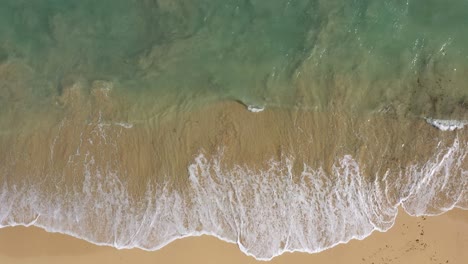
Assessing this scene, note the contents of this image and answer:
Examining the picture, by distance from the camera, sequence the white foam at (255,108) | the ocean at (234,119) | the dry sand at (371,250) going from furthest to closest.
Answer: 1. the white foam at (255,108)
2. the ocean at (234,119)
3. the dry sand at (371,250)

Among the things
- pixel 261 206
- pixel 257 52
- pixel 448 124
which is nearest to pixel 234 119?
pixel 257 52

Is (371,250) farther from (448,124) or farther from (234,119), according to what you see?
(234,119)

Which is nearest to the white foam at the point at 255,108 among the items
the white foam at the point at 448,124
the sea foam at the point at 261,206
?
the sea foam at the point at 261,206

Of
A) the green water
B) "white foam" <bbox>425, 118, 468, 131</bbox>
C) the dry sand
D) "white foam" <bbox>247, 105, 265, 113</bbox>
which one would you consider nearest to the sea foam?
the dry sand

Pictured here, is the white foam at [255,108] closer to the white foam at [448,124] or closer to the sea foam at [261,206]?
the sea foam at [261,206]

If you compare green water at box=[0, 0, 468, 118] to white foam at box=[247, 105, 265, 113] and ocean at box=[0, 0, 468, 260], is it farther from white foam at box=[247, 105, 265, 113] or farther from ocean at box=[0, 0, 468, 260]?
white foam at box=[247, 105, 265, 113]

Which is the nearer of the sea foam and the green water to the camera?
the sea foam
